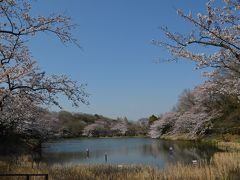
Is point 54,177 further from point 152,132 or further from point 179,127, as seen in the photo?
point 152,132

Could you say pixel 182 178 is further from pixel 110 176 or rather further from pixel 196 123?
pixel 196 123

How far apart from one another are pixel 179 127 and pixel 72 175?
46.3m

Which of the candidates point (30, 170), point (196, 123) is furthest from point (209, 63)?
point (196, 123)

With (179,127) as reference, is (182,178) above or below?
below

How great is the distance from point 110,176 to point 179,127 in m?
46.0

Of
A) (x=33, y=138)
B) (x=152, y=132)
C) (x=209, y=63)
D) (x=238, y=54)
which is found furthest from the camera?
(x=152, y=132)

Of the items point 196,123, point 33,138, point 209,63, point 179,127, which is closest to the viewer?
point 209,63

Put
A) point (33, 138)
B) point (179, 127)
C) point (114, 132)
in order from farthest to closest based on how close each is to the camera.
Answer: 1. point (114, 132)
2. point (179, 127)
3. point (33, 138)

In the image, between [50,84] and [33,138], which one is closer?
[50,84]

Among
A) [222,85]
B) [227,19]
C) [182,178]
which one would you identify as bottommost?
[182,178]

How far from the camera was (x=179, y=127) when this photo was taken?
191 ft

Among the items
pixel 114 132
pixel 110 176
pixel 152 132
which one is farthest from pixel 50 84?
pixel 114 132

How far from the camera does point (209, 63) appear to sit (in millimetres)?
10180

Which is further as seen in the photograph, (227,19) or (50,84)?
(50,84)
